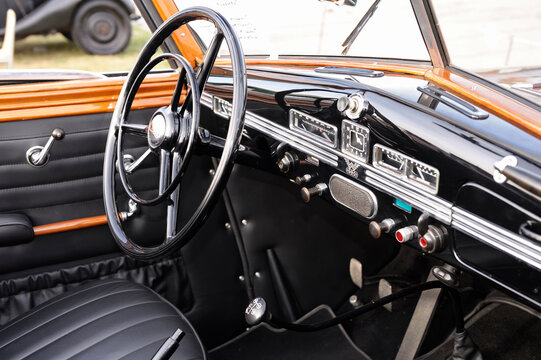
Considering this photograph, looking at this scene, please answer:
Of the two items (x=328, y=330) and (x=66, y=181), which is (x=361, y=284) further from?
(x=66, y=181)

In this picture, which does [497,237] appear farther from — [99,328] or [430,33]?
[99,328]

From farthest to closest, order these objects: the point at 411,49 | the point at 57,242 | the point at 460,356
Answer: the point at 57,242, the point at 460,356, the point at 411,49

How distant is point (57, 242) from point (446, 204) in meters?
1.22

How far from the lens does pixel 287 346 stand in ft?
6.25

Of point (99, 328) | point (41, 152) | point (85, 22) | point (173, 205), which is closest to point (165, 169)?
point (173, 205)

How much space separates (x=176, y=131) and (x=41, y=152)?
0.58m

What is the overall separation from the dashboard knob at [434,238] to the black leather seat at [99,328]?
0.58 metres

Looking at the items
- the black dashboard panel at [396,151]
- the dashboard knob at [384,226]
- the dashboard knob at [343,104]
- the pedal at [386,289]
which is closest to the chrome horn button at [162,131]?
the black dashboard panel at [396,151]

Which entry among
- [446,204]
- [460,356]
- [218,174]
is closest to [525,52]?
[446,204]

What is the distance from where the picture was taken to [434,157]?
1.06 metres

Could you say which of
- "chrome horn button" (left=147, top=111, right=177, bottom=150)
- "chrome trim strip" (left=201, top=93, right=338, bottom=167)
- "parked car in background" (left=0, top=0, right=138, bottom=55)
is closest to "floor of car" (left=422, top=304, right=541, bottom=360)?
"chrome trim strip" (left=201, top=93, right=338, bottom=167)

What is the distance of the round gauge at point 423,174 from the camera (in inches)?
42.6

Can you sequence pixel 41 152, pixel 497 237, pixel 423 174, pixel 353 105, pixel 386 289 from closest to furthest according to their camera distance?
1. pixel 497 237
2. pixel 423 174
3. pixel 353 105
4. pixel 41 152
5. pixel 386 289

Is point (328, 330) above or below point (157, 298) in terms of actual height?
below
